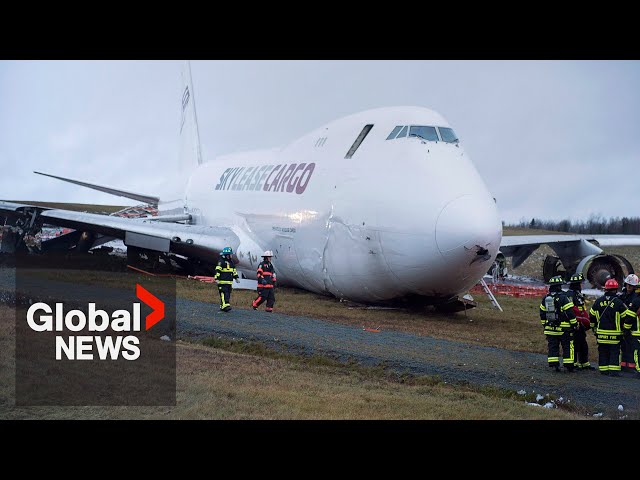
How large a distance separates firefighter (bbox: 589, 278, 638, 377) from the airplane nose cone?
3.66m

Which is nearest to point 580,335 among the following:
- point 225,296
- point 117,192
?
point 225,296

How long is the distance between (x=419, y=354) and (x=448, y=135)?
24.5 feet

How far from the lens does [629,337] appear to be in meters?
12.6

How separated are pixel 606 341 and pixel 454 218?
182 inches

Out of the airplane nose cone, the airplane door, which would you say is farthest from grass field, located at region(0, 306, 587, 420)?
the airplane door

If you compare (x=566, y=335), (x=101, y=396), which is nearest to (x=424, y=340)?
(x=566, y=335)

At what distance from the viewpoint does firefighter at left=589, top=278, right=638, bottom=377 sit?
12211mm

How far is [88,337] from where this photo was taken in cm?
1327

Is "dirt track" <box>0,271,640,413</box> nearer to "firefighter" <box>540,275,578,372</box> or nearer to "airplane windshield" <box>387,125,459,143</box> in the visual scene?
"firefighter" <box>540,275,578,372</box>

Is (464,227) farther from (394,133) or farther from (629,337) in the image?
(629,337)

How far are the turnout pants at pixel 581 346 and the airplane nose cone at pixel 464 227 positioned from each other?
12.1 feet

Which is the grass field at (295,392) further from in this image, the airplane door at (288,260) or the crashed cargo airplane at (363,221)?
the airplane door at (288,260)

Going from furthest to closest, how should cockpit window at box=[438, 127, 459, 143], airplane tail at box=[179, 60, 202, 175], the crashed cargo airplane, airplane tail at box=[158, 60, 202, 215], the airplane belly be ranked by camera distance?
airplane tail at box=[179, 60, 202, 175] < airplane tail at box=[158, 60, 202, 215] < cockpit window at box=[438, 127, 459, 143] < the airplane belly < the crashed cargo airplane

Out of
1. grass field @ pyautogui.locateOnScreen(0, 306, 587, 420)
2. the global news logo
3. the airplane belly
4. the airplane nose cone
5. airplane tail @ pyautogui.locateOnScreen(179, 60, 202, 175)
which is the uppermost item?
airplane tail @ pyautogui.locateOnScreen(179, 60, 202, 175)
